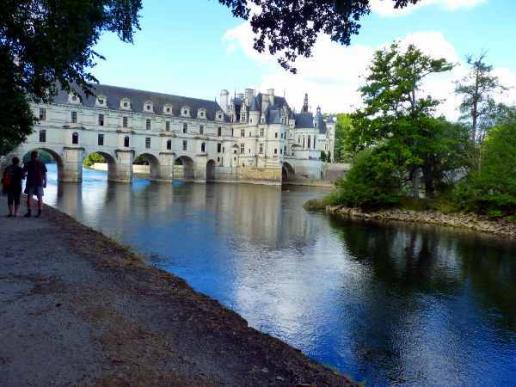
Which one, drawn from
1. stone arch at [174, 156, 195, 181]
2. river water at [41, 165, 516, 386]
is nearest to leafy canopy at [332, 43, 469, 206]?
river water at [41, 165, 516, 386]

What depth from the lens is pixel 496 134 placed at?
2981 centimetres

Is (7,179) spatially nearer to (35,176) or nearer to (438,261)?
(35,176)

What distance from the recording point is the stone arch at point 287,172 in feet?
271

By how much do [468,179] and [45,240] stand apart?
28.8 meters

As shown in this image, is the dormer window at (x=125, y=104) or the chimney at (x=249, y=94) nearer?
the dormer window at (x=125, y=104)

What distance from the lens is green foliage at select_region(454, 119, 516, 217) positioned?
93.6 ft

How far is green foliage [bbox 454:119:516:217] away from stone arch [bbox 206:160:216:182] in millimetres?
52798

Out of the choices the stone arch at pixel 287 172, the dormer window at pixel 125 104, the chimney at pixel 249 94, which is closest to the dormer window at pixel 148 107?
the dormer window at pixel 125 104

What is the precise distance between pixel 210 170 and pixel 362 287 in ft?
221

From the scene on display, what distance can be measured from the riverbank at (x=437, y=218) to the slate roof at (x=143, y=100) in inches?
1680

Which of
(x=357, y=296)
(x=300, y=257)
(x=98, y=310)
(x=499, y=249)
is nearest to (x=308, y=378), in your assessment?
(x=98, y=310)

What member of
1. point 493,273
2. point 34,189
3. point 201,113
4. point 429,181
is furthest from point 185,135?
point 493,273

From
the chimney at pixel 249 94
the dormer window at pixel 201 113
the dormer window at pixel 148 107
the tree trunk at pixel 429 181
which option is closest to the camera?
the tree trunk at pixel 429 181

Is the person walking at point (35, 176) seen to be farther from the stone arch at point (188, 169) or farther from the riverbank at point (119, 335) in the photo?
the stone arch at point (188, 169)
